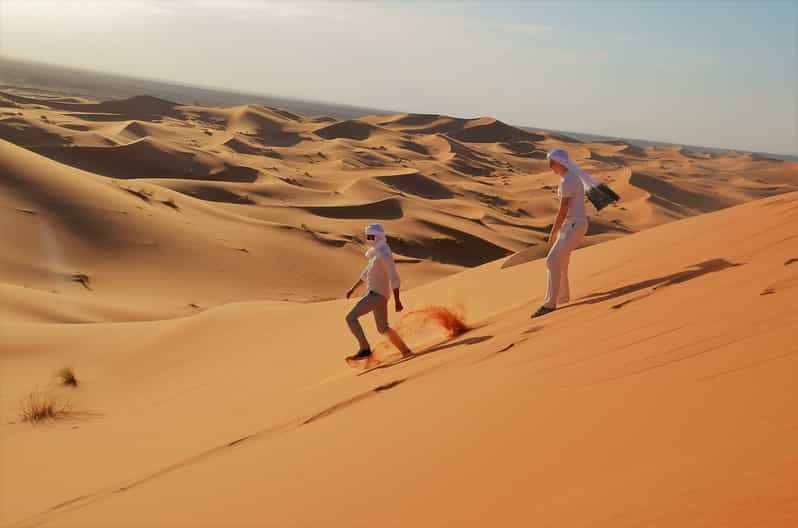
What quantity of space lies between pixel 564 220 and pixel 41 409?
515cm

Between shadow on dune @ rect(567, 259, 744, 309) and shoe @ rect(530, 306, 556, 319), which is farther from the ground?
shadow on dune @ rect(567, 259, 744, 309)

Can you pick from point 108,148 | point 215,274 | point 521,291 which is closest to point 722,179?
point 108,148

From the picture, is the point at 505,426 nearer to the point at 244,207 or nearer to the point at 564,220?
the point at 564,220

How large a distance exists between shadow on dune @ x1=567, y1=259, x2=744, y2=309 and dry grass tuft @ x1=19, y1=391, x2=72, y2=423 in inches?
193

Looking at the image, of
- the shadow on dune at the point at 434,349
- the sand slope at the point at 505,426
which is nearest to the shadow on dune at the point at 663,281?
the sand slope at the point at 505,426

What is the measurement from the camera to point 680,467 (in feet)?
8.96

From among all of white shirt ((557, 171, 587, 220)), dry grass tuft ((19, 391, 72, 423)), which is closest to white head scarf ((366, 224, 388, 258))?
white shirt ((557, 171, 587, 220))

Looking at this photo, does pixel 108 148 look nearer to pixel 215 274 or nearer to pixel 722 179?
pixel 215 274

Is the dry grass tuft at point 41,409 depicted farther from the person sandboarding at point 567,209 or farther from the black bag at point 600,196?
the black bag at point 600,196

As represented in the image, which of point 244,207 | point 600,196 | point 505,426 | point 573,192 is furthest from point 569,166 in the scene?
point 244,207

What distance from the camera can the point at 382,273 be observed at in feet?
21.5

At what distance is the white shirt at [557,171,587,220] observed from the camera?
6366 mm

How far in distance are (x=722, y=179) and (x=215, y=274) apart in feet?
205

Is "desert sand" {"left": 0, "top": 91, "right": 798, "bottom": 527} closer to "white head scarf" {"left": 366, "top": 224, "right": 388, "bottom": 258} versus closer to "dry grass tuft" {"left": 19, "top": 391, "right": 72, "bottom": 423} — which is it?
"dry grass tuft" {"left": 19, "top": 391, "right": 72, "bottom": 423}
